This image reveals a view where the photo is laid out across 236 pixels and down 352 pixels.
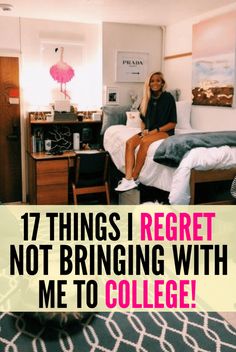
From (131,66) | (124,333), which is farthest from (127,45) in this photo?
(124,333)

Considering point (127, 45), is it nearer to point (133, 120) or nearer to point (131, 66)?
point (131, 66)

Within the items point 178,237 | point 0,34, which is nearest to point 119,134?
point 178,237

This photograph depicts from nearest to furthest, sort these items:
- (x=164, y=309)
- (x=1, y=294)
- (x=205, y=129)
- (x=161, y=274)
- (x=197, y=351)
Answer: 1. (x=197, y=351)
2. (x=164, y=309)
3. (x=1, y=294)
4. (x=161, y=274)
5. (x=205, y=129)

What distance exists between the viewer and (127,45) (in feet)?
17.0

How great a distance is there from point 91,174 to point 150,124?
89 cm

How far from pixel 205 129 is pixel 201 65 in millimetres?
744

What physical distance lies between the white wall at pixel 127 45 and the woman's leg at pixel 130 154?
126cm

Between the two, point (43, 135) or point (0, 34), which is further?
point (43, 135)

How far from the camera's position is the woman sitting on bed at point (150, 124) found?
13.3ft

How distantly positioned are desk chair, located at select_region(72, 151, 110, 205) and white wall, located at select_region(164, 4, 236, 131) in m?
1.27

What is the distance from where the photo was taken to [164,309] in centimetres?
260

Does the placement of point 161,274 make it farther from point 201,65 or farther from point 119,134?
point 201,65

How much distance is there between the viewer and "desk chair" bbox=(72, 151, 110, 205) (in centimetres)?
438

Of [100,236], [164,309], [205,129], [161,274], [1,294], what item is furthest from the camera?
[205,129]
